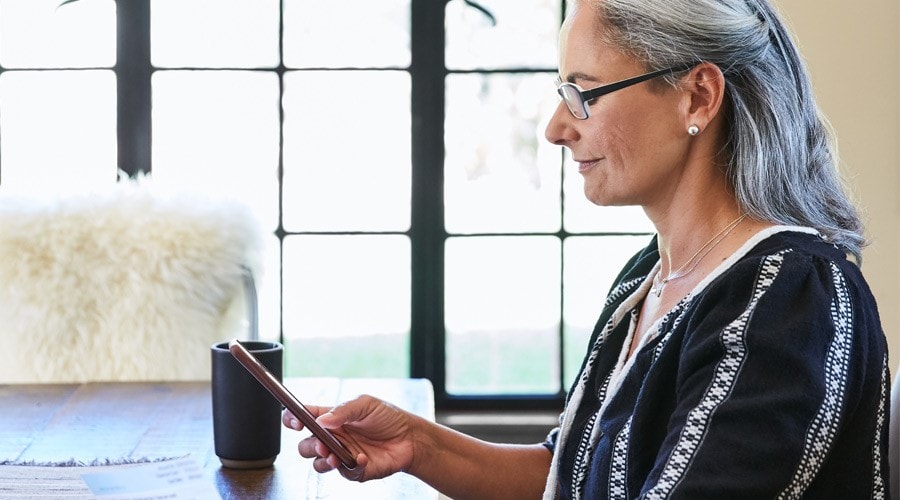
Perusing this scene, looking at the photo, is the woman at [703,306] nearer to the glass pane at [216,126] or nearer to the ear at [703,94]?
the ear at [703,94]

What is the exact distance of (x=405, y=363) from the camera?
8.89 ft

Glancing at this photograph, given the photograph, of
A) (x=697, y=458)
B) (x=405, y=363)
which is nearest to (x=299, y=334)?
(x=405, y=363)

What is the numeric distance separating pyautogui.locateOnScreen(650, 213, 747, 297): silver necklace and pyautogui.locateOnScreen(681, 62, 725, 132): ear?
11cm

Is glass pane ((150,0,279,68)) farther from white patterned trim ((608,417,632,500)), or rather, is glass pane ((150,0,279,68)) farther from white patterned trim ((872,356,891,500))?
white patterned trim ((872,356,891,500))

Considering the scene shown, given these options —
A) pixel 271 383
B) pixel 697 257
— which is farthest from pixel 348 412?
pixel 697 257

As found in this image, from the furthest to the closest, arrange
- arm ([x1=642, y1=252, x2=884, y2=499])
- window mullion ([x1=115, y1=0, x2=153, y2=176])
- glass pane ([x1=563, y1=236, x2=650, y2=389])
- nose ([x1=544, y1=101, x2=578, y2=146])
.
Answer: glass pane ([x1=563, y1=236, x2=650, y2=389]), window mullion ([x1=115, y1=0, x2=153, y2=176]), nose ([x1=544, y1=101, x2=578, y2=146]), arm ([x1=642, y1=252, x2=884, y2=499])

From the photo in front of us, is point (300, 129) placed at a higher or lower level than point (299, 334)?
higher

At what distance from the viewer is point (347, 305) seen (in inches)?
107

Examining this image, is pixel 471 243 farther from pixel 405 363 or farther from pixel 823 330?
pixel 823 330

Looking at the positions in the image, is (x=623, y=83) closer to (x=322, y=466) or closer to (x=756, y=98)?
(x=756, y=98)

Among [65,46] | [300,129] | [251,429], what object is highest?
[65,46]

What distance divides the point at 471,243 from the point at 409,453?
1373mm

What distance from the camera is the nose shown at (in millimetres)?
1242

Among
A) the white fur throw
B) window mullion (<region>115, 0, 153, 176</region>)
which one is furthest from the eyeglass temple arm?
window mullion (<region>115, 0, 153, 176</region>)
